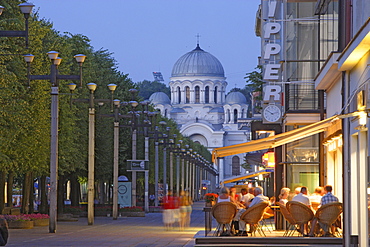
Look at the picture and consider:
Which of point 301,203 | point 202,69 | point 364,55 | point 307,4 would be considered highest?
point 202,69

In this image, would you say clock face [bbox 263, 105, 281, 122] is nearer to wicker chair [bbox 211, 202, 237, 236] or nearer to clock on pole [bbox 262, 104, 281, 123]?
clock on pole [bbox 262, 104, 281, 123]

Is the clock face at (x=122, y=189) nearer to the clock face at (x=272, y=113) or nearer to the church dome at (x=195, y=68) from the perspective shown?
the clock face at (x=272, y=113)

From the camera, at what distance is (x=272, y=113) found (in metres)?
32.7

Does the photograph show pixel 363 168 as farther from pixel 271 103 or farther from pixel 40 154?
pixel 40 154

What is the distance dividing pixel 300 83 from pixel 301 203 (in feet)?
26.8

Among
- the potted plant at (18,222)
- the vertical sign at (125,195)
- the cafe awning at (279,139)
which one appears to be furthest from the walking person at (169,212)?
the vertical sign at (125,195)

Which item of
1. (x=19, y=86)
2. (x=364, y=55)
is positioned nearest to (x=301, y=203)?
(x=364, y=55)

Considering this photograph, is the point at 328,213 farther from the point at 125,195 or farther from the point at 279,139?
the point at 125,195

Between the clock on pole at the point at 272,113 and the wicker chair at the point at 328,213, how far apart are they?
11.6 metres

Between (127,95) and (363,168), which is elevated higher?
(127,95)

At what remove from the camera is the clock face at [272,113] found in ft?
107

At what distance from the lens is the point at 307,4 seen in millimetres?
29734

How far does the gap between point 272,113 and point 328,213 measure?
1208 cm

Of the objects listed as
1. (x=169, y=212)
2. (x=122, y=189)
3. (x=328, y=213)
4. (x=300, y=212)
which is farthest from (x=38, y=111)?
(x=328, y=213)
